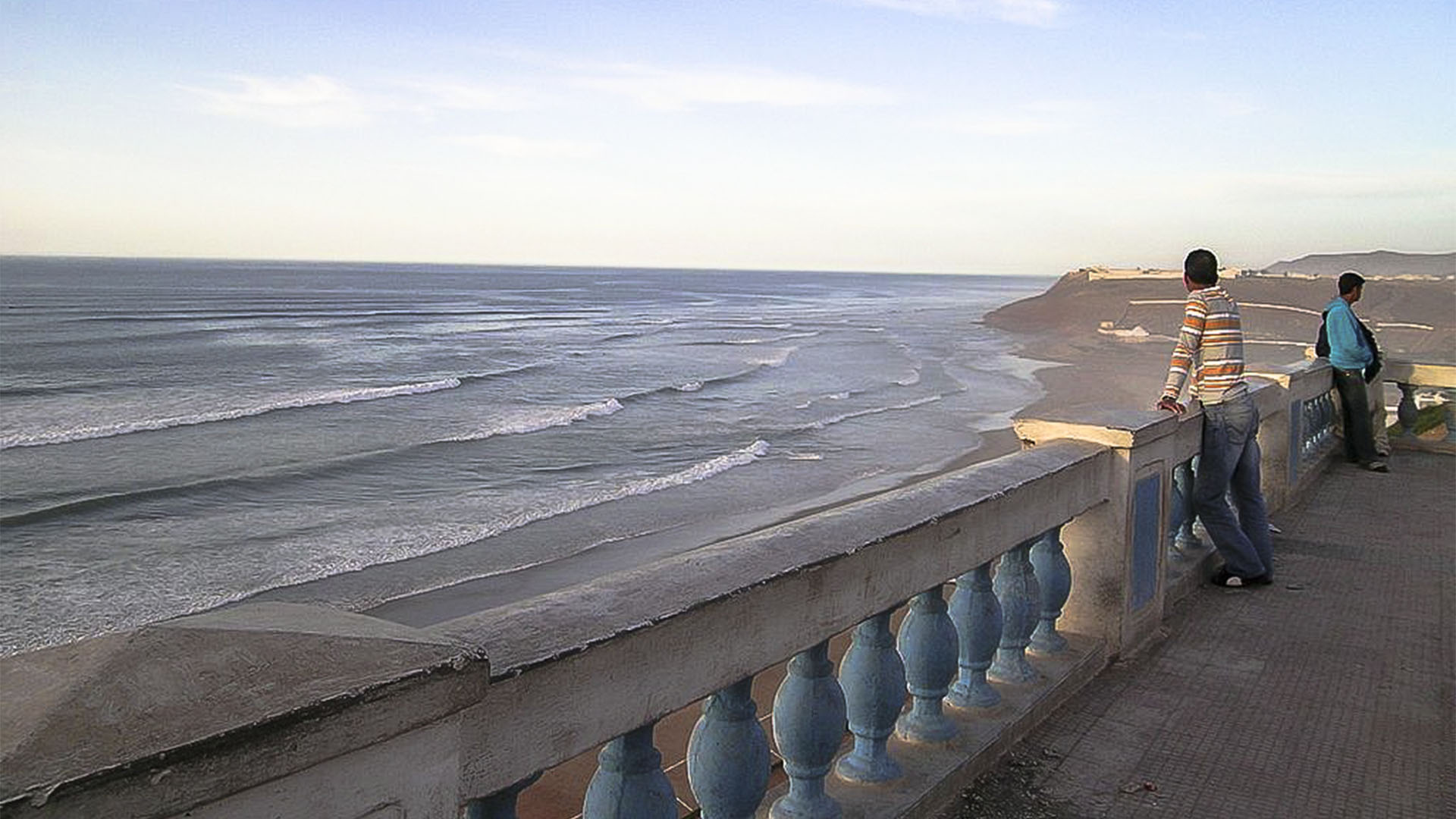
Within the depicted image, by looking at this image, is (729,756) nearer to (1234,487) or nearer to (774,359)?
(1234,487)

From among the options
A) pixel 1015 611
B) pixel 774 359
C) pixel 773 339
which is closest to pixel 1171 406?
pixel 1015 611

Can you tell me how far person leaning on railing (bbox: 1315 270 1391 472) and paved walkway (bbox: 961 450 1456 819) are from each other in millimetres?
3433

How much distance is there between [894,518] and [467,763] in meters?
1.47

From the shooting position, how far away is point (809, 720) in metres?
2.63

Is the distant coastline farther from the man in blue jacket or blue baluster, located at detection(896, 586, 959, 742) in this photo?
blue baluster, located at detection(896, 586, 959, 742)

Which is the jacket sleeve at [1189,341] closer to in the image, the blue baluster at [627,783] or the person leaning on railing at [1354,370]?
the blue baluster at [627,783]

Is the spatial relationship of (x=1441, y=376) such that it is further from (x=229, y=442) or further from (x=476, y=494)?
(x=229, y=442)

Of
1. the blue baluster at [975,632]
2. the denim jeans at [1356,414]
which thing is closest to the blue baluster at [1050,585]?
the blue baluster at [975,632]

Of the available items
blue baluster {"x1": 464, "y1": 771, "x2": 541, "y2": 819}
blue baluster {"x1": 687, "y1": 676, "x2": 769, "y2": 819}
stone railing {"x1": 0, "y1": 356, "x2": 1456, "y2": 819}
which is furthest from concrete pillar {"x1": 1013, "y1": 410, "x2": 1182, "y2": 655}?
blue baluster {"x1": 464, "y1": 771, "x2": 541, "y2": 819}

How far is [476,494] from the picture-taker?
17.9m

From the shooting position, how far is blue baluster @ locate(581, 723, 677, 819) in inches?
83.2

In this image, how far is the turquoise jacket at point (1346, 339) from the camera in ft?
31.2

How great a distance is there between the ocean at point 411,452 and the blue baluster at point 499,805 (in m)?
10.2

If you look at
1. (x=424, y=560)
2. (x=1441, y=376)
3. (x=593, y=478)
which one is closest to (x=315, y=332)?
(x=593, y=478)
